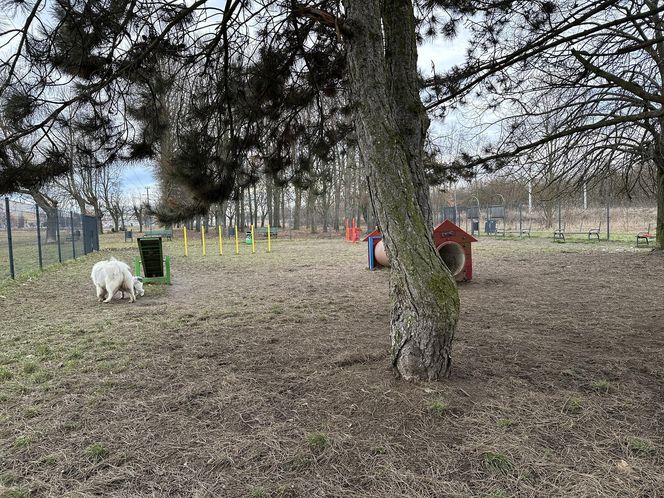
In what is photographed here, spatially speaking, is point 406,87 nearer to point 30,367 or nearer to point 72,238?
point 30,367

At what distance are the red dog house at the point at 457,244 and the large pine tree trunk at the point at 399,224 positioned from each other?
5.24m

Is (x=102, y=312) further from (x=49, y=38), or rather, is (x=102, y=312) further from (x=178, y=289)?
(x=49, y=38)

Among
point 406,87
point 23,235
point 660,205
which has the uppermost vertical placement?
point 406,87

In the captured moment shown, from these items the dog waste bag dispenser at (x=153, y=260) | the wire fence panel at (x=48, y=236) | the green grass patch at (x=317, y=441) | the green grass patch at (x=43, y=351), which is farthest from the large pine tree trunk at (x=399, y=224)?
the wire fence panel at (x=48, y=236)

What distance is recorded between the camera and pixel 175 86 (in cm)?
444

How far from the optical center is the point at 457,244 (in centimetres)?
802

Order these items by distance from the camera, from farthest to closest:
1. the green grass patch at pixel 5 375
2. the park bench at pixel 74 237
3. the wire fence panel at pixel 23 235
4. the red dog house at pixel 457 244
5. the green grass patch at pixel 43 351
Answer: the park bench at pixel 74 237 < the wire fence panel at pixel 23 235 < the red dog house at pixel 457 244 < the green grass patch at pixel 43 351 < the green grass patch at pixel 5 375

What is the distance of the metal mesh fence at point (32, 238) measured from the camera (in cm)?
923

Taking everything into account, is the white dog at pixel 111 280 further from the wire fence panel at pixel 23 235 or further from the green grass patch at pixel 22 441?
the green grass patch at pixel 22 441

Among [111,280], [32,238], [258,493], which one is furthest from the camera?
[32,238]

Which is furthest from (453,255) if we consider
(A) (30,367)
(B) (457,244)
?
(A) (30,367)

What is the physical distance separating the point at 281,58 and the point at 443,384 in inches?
147

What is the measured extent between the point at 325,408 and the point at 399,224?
4.26ft

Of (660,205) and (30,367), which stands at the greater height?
(660,205)
